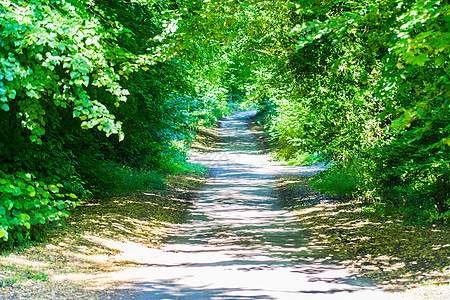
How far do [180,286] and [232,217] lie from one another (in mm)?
5853

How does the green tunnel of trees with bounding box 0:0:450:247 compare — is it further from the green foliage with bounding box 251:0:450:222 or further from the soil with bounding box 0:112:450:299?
the soil with bounding box 0:112:450:299

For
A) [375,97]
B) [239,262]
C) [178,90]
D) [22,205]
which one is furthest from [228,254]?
[178,90]

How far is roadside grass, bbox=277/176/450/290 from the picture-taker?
6.23m

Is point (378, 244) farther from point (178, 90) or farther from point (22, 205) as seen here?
point (178, 90)

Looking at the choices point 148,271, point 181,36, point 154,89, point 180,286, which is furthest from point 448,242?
point 154,89

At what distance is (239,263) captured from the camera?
7.26 m

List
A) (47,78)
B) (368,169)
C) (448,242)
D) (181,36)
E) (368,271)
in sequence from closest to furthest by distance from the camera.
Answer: (47,78) → (368,271) → (448,242) → (181,36) → (368,169)

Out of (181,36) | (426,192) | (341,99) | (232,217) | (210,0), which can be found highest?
(210,0)

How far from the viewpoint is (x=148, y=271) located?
6.82 meters

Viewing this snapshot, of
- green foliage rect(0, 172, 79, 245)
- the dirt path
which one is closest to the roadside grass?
the dirt path

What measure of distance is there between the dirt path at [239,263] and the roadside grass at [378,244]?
342mm

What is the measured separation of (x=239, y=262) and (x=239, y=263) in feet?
0.24

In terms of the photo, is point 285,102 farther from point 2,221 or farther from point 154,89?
point 2,221

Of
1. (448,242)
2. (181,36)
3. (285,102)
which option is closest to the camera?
(448,242)
